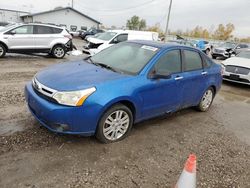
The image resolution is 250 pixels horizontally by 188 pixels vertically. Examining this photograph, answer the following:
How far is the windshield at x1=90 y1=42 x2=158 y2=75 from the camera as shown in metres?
4.17

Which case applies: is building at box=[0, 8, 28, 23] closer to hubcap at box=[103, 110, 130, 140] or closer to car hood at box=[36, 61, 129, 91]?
car hood at box=[36, 61, 129, 91]

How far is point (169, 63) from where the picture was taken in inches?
177

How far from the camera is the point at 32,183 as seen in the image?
2.80 m

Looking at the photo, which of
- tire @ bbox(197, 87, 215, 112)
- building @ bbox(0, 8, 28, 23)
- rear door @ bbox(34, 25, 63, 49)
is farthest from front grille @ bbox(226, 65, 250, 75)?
building @ bbox(0, 8, 28, 23)

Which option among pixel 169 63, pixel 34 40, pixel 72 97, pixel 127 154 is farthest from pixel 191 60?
pixel 34 40

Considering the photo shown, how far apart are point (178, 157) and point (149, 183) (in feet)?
2.79

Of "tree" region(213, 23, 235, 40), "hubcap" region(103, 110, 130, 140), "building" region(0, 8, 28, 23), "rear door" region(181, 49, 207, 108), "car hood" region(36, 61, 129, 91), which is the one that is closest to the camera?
"car hood" region(36, 61, 129, 91)

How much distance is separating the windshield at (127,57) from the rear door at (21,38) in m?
7.61

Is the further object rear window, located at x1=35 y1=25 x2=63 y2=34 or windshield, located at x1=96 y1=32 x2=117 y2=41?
windshield, located at x1=96 y1=32 x2=117 y2=41

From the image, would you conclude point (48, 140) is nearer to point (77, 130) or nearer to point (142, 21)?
point (77, 130)

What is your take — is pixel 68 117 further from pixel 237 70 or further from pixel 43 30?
pixel 43 30

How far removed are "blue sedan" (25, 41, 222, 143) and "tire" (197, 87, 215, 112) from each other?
318 millimetres

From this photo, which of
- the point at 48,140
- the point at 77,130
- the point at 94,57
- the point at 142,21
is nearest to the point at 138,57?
the point at 94,57

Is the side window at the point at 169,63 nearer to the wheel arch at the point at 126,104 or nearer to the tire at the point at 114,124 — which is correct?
the wheel arch at the point at 126,104
